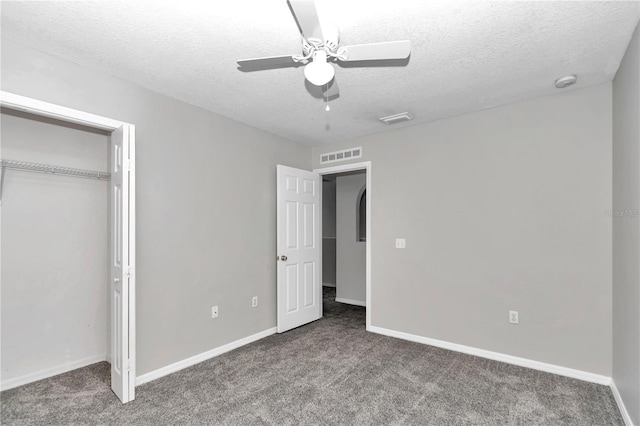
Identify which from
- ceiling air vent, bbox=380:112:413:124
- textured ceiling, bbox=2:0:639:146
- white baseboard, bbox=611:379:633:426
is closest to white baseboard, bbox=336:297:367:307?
ceiling air vent, bbox=380:112:413:124

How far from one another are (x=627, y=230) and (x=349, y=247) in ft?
13.4

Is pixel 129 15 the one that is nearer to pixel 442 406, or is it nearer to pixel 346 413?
pixel 346 413

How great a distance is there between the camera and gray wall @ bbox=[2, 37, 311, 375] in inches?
98.0

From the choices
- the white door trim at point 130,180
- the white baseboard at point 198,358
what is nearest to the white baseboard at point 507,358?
the white baseboard at point 198,358

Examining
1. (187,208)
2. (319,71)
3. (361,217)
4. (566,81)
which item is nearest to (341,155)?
(361,217)

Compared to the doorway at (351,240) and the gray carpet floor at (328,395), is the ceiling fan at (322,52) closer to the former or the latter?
the gray carpet floor at (328,395)

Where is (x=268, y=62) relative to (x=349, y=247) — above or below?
above

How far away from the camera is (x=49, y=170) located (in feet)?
9.43

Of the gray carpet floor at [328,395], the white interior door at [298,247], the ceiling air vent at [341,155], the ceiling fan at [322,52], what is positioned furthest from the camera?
the ceiling air vent at [341,155]

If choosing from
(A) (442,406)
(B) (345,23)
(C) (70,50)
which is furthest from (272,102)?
(A) (442,406)

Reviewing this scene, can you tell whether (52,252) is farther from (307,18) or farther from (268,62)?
(307,18)

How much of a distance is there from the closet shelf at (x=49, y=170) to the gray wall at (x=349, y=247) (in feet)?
12.6

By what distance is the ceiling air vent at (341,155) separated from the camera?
433 centimetres

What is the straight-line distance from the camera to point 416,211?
382 centimetres
